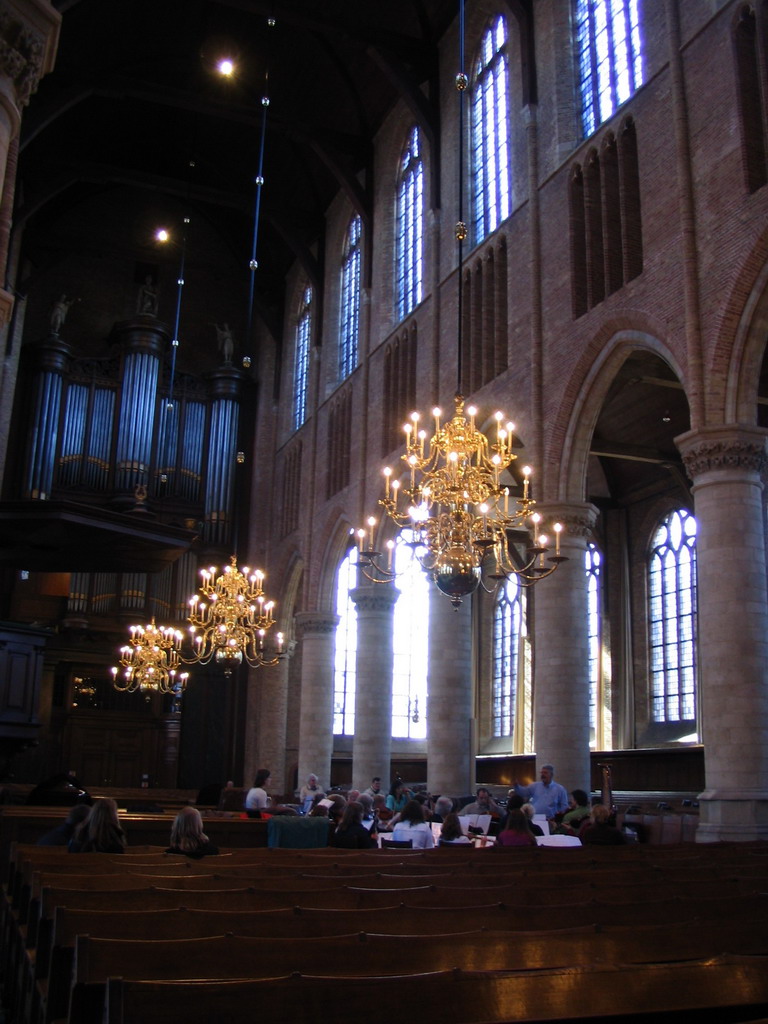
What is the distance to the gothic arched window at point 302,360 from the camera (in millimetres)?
26500

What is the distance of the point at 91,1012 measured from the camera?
236cm

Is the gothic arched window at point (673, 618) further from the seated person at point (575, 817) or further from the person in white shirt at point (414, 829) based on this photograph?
the person in white shirt at point (414, 829)

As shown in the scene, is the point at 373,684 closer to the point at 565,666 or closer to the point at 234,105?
the point at 565,666

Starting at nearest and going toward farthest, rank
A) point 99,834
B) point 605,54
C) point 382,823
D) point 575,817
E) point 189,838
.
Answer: point 99,834, point 189,838, point 575,817, point 382,823, point 605,54

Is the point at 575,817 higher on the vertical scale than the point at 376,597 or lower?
lower

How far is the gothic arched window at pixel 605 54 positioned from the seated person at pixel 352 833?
10.6 m

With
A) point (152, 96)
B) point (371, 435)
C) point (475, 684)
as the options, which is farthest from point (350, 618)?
point (152, 96)

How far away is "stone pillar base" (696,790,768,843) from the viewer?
32.4 feet

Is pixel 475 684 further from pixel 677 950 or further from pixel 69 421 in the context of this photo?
pixel 677 950

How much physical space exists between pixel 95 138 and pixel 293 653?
15033 mm

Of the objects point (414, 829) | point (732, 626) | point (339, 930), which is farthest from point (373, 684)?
point (339, 930)

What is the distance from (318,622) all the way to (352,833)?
1503 cm

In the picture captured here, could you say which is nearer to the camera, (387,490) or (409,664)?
(387,490)

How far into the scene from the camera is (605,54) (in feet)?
48.1
